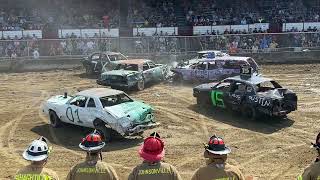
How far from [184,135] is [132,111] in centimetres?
176

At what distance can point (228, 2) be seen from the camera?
1666 inches

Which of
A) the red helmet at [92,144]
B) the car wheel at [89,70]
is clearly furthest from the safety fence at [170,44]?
the red helmet at [92,144]

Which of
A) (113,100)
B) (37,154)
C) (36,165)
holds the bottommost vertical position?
(113,100)

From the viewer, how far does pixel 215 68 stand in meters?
22.2

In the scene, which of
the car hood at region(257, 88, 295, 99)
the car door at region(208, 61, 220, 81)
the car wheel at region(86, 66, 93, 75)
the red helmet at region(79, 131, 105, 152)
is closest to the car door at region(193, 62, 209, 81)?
the car door at region(208, 61, 220, 81)

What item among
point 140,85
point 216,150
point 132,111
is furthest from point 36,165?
point 140,85

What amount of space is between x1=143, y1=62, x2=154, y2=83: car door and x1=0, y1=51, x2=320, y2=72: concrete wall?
7.21 metres

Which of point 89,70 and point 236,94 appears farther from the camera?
point 89,70

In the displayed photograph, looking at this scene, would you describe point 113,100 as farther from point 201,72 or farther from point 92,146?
point 201,72

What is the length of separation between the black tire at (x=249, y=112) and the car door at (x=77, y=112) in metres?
5.24

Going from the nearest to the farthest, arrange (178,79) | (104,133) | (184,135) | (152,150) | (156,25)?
(152,150)
(104,133)
(184,135)
(178,79)
(156,25)

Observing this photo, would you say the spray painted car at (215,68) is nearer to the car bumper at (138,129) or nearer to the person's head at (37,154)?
the car bumper at (138,129)

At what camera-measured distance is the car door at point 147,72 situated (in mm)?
21750

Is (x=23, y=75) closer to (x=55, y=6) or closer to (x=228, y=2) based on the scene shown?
(x=55, y=6)
